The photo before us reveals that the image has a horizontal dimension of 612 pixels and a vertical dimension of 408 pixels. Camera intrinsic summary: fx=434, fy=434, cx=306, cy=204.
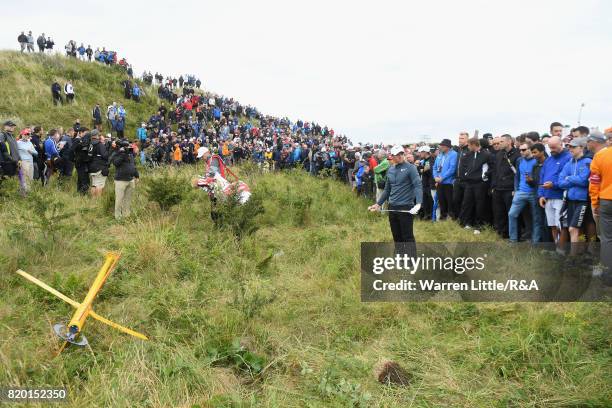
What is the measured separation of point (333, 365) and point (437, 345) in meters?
1.02

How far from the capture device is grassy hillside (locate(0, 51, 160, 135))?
67.5ft

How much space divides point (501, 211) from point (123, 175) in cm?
708

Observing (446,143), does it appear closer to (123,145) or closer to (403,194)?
(403,194)

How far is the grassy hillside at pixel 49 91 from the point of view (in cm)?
2058

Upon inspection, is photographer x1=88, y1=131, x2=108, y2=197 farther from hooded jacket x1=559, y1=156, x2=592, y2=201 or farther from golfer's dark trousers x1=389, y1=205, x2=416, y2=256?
hooded jacket x1=559, y1=156, x2=592, y2=201

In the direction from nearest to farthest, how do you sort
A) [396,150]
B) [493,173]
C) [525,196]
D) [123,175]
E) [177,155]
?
[396,150]
[525,196]
[493,173]
[123,175]
[177,155]

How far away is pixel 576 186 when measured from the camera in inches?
225

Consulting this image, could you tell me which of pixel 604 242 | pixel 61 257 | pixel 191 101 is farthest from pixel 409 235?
pixel 191 101

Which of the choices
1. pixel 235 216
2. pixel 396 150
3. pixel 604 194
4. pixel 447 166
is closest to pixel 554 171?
pixel 604 194

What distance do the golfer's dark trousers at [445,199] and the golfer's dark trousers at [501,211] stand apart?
1.29 m

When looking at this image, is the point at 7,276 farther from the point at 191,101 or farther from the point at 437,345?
the point at 191,101

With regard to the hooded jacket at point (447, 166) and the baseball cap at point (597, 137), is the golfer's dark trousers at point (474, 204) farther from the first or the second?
the baseball cap at point (597, 137)

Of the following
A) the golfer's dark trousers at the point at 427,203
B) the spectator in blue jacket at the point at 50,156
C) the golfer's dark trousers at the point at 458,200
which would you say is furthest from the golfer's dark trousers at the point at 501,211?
the spectator in blue jacket at the point at 50,156

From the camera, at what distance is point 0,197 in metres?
8.11
